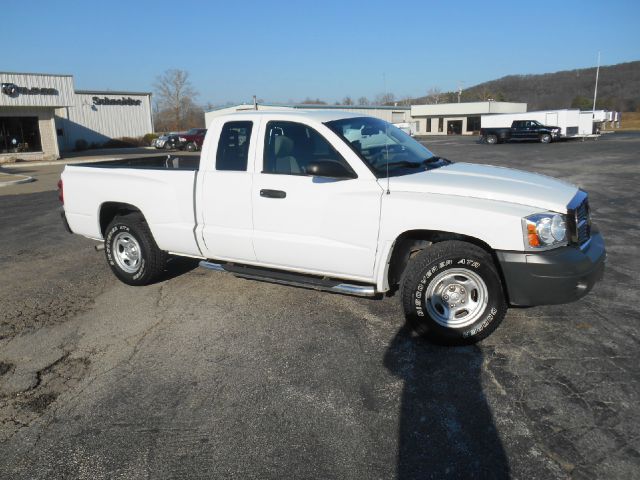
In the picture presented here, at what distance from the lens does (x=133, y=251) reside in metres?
6.02

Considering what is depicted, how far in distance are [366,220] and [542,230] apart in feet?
4.47

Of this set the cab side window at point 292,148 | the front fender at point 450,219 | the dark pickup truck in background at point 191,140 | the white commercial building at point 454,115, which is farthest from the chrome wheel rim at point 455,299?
the white commercial building at point 454,115

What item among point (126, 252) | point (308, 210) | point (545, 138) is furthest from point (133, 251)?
point (545, 138)

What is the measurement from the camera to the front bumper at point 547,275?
12.5 ft

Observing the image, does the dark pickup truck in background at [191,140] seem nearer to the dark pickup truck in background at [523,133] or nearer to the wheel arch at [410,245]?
the dark pickup truck in background at [523,133]

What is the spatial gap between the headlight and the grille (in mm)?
255

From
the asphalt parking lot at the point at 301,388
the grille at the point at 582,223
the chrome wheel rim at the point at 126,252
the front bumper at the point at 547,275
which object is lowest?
the asphalt parking lot at the point at 301,388

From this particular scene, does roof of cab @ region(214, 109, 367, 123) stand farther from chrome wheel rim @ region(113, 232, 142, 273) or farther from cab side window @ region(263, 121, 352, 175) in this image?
chrome wheel rim @ region(113, 232, 142, 273)

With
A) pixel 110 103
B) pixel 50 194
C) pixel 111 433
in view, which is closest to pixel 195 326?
pixel 111 433

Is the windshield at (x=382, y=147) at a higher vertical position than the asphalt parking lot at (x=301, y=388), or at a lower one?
higher

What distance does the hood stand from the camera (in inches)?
157

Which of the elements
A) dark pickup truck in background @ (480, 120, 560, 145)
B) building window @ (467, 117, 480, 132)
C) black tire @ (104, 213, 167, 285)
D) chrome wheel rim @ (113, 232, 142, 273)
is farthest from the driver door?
building window @ (467, 117, 480, 132)

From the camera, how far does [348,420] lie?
3268 mm

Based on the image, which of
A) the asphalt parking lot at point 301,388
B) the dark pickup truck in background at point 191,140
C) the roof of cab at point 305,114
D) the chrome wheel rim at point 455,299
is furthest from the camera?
the dark pickup truck in background at point 191,140
